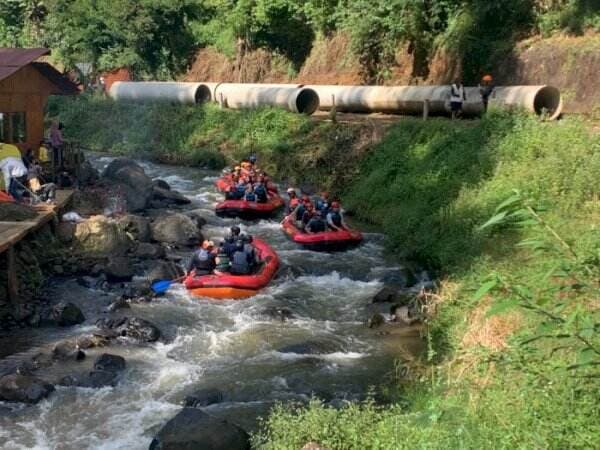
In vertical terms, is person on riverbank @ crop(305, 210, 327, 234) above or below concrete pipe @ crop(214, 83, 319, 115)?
below

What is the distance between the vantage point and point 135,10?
39.0m

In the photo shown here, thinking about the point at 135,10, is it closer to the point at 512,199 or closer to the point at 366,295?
the point at 366,295

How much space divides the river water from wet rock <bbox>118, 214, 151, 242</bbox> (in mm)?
2896

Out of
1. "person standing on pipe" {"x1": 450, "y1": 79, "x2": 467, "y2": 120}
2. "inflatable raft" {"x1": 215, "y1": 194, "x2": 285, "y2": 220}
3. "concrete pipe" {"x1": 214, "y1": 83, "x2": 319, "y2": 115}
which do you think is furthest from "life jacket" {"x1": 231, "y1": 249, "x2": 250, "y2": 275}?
"concrete pipe" {"x1": 214, "y1": 83, "x2": 319, "y2": 115}

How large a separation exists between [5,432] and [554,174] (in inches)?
434

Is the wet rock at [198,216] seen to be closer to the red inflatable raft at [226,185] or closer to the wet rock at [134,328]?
the red inflatable raft at [226,185]

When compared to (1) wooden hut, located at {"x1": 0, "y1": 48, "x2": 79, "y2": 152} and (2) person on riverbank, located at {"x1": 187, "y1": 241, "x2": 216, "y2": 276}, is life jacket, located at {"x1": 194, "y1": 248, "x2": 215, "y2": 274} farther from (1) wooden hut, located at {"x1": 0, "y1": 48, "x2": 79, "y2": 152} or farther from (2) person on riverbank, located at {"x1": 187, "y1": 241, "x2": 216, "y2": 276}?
(1) wooden hut, located at {"x1": 0, "y1": 48, "x2": 79, "y2": 152}

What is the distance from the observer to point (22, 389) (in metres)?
10.5

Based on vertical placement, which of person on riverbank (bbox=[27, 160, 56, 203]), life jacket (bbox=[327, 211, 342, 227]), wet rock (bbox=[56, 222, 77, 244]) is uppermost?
person on riverbank (bbox=[27, 160, 56, 203])

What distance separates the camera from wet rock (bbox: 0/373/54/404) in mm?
10469

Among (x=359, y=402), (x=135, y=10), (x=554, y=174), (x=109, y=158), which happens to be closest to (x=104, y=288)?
(x=359, y=402)

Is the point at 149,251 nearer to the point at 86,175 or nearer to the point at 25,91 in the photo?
the point at 86,175

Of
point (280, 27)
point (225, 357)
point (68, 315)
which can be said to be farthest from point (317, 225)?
point (280, 27)

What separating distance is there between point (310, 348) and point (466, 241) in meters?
4.47
